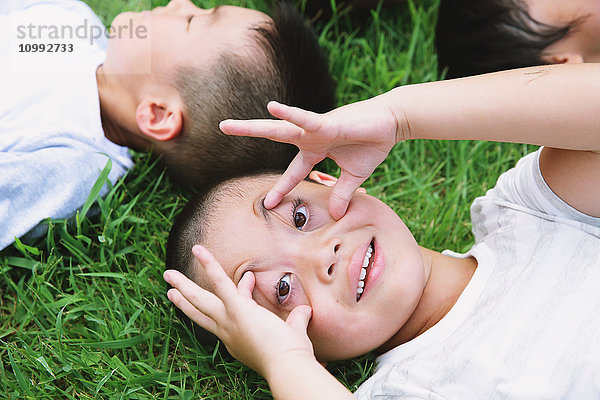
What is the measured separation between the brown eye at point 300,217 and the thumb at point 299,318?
24 cm

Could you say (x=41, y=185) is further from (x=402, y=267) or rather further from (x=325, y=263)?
(x=402, y=267)

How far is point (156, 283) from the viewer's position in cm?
228

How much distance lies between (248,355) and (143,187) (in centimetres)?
120

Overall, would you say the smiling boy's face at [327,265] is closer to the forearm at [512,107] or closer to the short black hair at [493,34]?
the forearm at [512,107]

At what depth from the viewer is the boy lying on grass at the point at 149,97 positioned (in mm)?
2367

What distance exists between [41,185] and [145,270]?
513mm

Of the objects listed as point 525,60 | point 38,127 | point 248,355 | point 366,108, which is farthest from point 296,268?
point 525,60

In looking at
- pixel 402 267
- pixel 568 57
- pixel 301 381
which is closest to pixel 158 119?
pixel 402 267

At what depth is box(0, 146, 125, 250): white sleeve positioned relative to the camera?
2.26m

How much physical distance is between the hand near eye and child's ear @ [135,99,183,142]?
0.85 meters

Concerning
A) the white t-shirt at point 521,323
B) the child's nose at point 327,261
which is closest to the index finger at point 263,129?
the child's nose at point 327,261

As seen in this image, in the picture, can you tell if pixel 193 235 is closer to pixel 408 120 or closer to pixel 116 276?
pixel 116 276

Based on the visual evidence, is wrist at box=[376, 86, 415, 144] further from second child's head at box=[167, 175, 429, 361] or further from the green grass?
the green grass

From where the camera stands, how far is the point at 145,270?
7.43 feet
